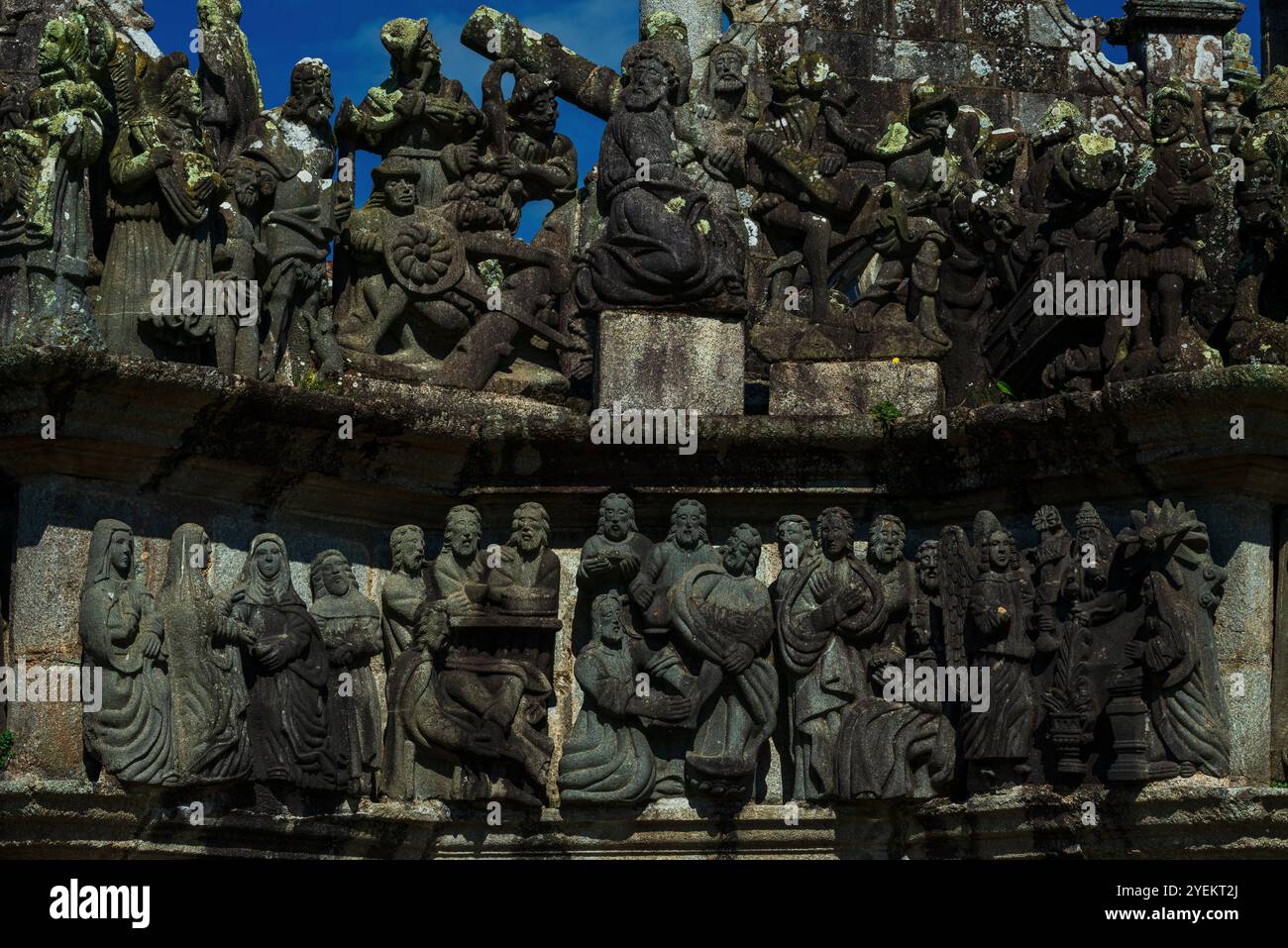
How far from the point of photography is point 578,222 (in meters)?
18.6

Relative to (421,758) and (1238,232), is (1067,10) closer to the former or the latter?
(1238,232)

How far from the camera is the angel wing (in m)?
17.3

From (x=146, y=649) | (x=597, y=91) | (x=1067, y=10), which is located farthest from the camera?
(x=1067, y=10)

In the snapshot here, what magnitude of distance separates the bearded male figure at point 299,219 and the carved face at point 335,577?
3.39 ft

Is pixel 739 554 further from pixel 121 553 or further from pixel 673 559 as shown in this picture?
pixel 121 553

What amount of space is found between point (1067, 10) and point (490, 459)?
5.71 m

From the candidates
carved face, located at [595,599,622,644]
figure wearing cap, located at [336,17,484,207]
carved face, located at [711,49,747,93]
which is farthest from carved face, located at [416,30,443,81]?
carved face, located at [595,599,622,644]

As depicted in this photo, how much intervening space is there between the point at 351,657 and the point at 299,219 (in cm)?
241

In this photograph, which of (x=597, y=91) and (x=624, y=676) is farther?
(x=597, y=91)

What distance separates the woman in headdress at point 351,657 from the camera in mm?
16938

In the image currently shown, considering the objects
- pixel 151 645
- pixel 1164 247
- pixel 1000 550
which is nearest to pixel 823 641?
pixel 1000 550

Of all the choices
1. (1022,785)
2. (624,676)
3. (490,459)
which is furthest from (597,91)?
(1022,785)

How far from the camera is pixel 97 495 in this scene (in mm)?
16719

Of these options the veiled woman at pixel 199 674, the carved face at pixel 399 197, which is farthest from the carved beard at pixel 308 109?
the veiled woman at pixel 199 674
